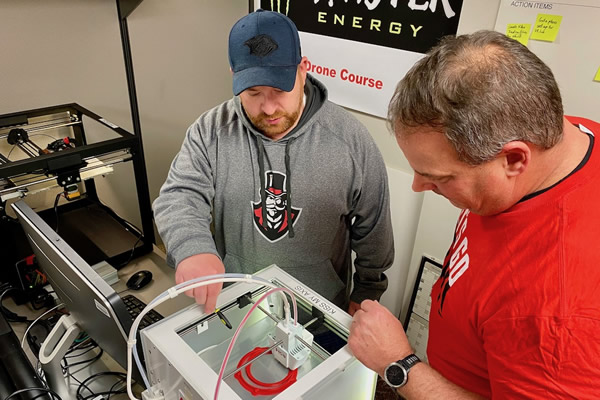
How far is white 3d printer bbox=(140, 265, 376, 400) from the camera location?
626mm

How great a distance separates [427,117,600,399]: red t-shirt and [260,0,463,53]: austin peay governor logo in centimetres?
103

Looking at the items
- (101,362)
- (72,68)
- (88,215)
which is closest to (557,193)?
(101,362)

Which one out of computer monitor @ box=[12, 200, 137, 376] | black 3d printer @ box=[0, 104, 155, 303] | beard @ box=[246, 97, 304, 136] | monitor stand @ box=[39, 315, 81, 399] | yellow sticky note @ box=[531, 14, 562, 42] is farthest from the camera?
yellow sticky note @ box=[531, 14, 562, 42]

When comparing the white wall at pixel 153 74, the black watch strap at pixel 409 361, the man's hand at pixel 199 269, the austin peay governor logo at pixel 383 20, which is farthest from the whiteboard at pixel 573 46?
the man's hand at pixel 199 269

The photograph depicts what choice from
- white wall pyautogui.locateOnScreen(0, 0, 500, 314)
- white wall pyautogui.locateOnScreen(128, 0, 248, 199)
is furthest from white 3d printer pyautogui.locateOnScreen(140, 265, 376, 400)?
white wall pyautogui.locateOnScreen(128, 0, 248, 199)

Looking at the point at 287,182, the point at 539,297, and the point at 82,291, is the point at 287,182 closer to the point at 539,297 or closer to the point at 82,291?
the point at 82,291

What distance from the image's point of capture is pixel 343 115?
1189mm

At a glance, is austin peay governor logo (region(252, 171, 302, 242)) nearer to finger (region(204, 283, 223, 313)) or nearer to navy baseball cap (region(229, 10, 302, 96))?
navy baseball cap (region(229, 10, 302, 96))

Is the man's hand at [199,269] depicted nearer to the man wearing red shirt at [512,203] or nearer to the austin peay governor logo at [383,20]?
the man wearing red shirt at [512,203]

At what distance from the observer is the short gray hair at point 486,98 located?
0.54m

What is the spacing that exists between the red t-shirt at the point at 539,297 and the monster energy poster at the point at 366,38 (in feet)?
3.50

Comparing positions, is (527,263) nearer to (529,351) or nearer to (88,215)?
(529,351)

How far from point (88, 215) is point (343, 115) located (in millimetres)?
1030

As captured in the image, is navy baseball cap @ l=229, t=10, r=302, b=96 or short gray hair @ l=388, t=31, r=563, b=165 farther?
navy baseball cap @ l=229, t=10, r=302, b=96
